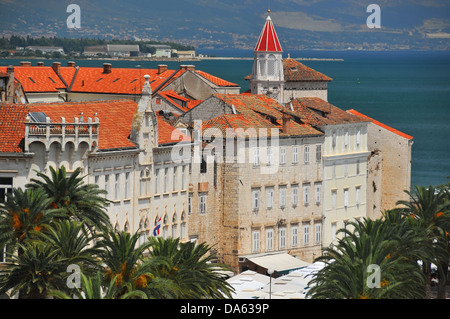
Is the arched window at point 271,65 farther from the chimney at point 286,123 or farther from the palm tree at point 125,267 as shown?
the palm tree at point 125,267

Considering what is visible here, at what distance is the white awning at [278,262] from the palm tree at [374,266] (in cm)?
2536

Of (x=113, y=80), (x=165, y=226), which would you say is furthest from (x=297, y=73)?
(x=165, y=226)

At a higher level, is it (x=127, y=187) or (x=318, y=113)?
(x=318, y=113)

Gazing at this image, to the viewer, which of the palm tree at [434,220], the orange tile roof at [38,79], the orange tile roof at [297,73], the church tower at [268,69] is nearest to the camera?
the palm tree at [434,220]

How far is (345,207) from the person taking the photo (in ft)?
366

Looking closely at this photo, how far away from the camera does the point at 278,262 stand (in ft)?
330

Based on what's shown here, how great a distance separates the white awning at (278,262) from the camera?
9906 centimetres

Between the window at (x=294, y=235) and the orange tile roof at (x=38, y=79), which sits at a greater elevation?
the orange tile roof at (x=38, y=79)

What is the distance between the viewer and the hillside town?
80188 mm

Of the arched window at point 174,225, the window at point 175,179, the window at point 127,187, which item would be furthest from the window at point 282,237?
the window at point 127,187

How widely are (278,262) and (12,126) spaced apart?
91.6 feet

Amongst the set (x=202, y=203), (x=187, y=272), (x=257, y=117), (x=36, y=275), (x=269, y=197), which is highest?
(x=257, y=117)

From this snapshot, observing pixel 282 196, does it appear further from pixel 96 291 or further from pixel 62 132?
pixel 96 291

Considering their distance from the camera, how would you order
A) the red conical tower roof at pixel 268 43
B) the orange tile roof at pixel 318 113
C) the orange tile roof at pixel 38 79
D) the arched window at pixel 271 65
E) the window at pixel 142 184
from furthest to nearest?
1. the orange tile roof at pixel 38 79
2. the red conical tower roof at pixel 268 43
3. the arched window at pixel 271 65
4. the orange tile roof at pixel 318 113
5. the window at pixel 142 184
